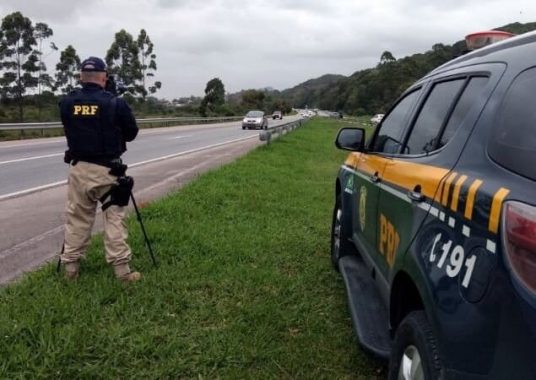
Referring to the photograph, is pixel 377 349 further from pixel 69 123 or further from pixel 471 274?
pixel 69 123

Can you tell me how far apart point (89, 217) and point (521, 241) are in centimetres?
386

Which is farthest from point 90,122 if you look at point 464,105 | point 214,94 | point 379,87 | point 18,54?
point 379,87

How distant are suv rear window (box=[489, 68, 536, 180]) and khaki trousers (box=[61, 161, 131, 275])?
3.34 m

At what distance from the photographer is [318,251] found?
19.7 ft

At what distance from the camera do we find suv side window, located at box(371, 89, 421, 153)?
3549 millimetres

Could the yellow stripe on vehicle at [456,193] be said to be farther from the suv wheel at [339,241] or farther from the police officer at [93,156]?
the police officer at [93,156]

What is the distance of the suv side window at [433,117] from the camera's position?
108 inches

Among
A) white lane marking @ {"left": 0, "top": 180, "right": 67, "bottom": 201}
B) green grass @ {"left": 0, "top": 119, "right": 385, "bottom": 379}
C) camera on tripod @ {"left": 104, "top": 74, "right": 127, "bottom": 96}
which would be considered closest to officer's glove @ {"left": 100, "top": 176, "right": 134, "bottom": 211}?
green grass @ {"left": 0, "top": 119, "right": 385, "bottom": 379}

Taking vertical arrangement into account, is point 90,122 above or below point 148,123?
above

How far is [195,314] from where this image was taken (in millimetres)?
4098

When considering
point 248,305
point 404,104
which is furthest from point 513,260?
point 248,305

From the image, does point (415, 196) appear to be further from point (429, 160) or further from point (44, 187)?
point (44, 187)

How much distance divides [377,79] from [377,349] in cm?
10522

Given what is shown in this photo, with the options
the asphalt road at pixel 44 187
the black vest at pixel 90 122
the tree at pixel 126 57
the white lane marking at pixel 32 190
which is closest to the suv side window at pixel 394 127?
the black vest at pixel 90 122
